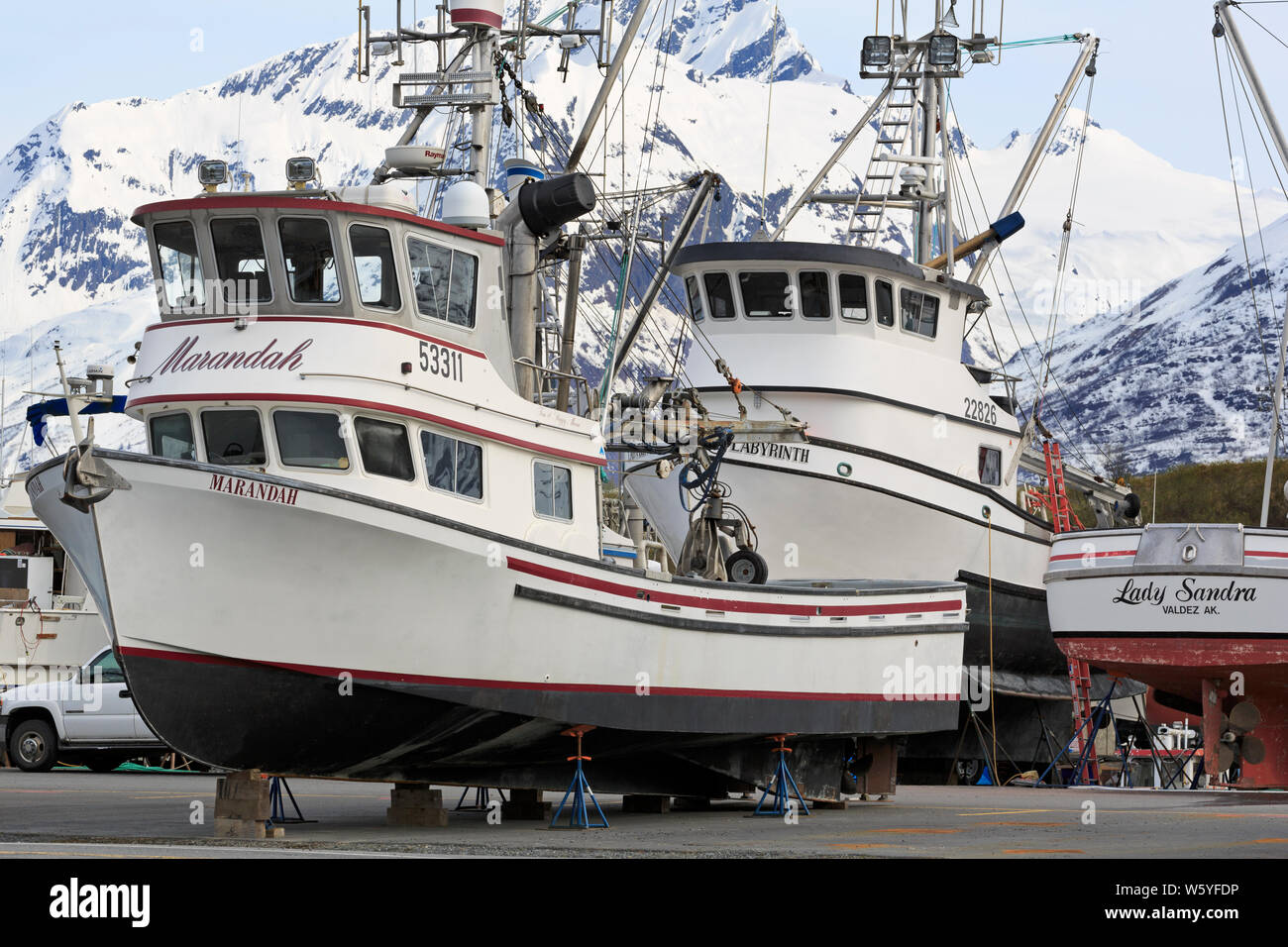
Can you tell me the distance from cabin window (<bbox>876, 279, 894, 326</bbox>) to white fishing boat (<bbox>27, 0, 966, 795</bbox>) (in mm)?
10485

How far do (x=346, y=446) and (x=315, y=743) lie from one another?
2592 millimetres

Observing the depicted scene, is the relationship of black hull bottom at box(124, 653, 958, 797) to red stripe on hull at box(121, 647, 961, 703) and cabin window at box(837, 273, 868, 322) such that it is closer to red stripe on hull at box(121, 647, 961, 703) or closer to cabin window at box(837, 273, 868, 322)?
red stripe on hull at box(121, 647, 961, 703)

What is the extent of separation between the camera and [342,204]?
50.4 ft

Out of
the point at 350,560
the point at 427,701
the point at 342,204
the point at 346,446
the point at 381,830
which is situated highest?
the point at 342,204

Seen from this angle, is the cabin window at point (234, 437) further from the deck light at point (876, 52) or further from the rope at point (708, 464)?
the deck light at point (876, 52)

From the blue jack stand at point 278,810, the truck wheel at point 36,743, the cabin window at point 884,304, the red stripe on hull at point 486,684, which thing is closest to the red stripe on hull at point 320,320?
the red stripe on hull at point 486,684

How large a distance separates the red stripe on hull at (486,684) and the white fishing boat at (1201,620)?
24.1ft

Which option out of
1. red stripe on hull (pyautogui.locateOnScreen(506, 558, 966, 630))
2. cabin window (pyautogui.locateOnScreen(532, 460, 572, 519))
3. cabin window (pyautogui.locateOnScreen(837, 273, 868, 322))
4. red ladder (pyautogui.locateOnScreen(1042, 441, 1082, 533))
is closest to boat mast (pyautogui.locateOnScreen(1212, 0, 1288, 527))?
red ladder (pyautogui.locateOnScreen(1042, 441, 1082, 533))

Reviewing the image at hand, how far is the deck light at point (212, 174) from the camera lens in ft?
51.2

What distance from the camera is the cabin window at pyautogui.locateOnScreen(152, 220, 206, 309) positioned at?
15.6 m

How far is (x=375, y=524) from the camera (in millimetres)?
14461

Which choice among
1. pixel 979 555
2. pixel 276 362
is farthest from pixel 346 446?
pixel 979 555

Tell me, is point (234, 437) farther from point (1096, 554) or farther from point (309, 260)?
point (1096, 554)

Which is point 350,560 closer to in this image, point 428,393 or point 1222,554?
point 428,393
